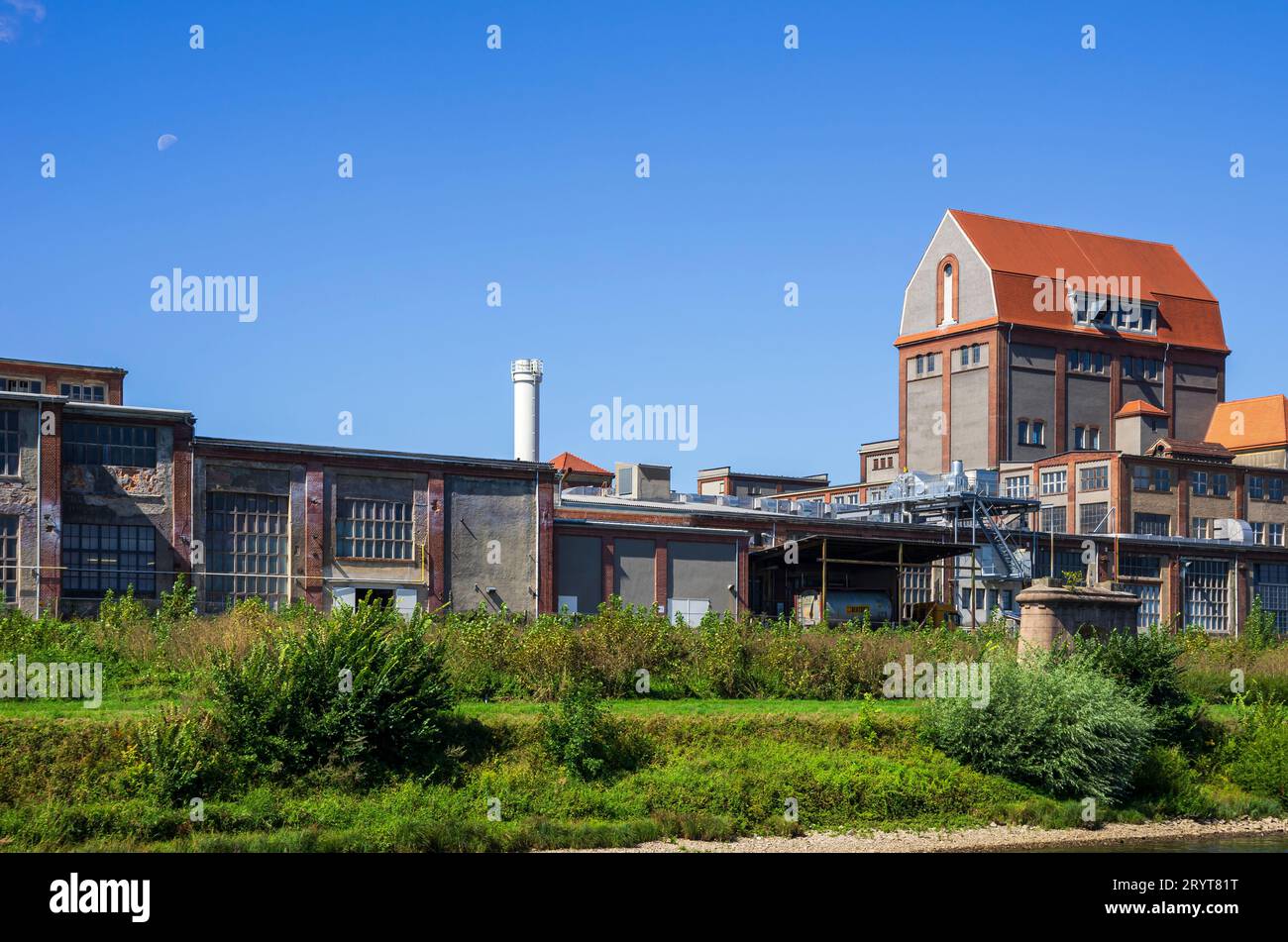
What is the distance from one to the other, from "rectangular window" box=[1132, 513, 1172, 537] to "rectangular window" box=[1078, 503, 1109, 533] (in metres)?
1.65

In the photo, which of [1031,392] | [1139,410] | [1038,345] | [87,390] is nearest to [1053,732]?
[87,390]

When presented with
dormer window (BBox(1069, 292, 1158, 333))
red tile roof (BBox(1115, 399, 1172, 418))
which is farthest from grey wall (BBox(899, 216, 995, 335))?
red tile roof (BBox(1115, 399, 1172, 418))

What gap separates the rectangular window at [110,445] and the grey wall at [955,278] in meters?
56.7

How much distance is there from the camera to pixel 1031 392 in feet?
297

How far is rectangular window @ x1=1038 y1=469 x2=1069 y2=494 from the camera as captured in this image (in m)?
82.1


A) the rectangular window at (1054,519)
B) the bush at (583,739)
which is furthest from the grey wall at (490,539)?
the rectangular window at (1054,519)

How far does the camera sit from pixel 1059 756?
33500 mm

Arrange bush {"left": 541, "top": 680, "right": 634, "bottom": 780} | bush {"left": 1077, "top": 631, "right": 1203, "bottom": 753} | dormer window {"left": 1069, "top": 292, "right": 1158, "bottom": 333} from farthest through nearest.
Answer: dormer window {"left": 1069, "top": 292, "right": 1158, "bottom": 333}
bush {"left": 1077, "top": 631, "right": 1203, "bottom": 753}
bush {"left": 541, "top": 680, "right": 634, "bottom": 780}

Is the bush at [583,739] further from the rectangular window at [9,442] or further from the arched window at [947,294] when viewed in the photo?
the arched window at [947,294]

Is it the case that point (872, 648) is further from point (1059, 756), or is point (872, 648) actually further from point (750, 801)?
point (750, 801)

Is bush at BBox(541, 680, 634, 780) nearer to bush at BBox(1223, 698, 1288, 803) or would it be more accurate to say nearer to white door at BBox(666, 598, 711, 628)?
bush at BBox(1223, 698, 1288, 803)
